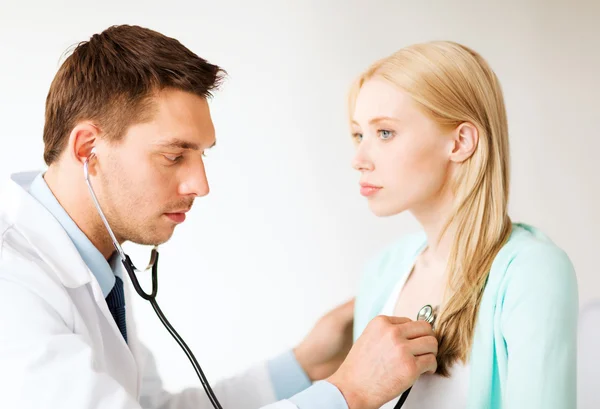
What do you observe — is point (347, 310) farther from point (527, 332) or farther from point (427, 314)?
point (527, 332)

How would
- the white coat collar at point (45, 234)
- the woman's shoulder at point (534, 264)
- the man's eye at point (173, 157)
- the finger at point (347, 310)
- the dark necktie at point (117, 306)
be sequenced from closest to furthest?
the woman's shoulder at point (534, 264) → the white coat collar at point (45, 234) → the man's eye at point (173, 157) → the dark necktie at point (117, 306) → the finger at point (347, 310)

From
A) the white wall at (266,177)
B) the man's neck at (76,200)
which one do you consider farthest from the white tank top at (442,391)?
the white wall at (266,177)

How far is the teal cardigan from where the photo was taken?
1301 mm

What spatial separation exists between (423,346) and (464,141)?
42cm

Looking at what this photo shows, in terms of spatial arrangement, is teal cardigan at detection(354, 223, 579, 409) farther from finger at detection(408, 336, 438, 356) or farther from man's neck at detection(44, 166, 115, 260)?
man's neck at detection(44, 166, 115, 260)

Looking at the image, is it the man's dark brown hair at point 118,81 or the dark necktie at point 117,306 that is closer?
the man's dark brown hair at point 118,81

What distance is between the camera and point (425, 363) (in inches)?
54.3

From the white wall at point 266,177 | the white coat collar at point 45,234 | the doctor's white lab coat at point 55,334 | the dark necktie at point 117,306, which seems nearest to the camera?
the doctor's white lab coat at point 55,334

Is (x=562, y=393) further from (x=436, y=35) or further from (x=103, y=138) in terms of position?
(x=436, y=35)

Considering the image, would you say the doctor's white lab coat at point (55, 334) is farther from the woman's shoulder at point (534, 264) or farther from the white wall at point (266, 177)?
the white wall at point (266, 177)

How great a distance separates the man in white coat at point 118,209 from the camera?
4.46 feet

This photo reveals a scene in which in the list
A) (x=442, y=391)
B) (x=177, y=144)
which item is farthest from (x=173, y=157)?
(x=442, y=391)

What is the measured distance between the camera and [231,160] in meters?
2.70

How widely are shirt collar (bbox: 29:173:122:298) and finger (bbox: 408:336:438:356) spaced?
70cm
